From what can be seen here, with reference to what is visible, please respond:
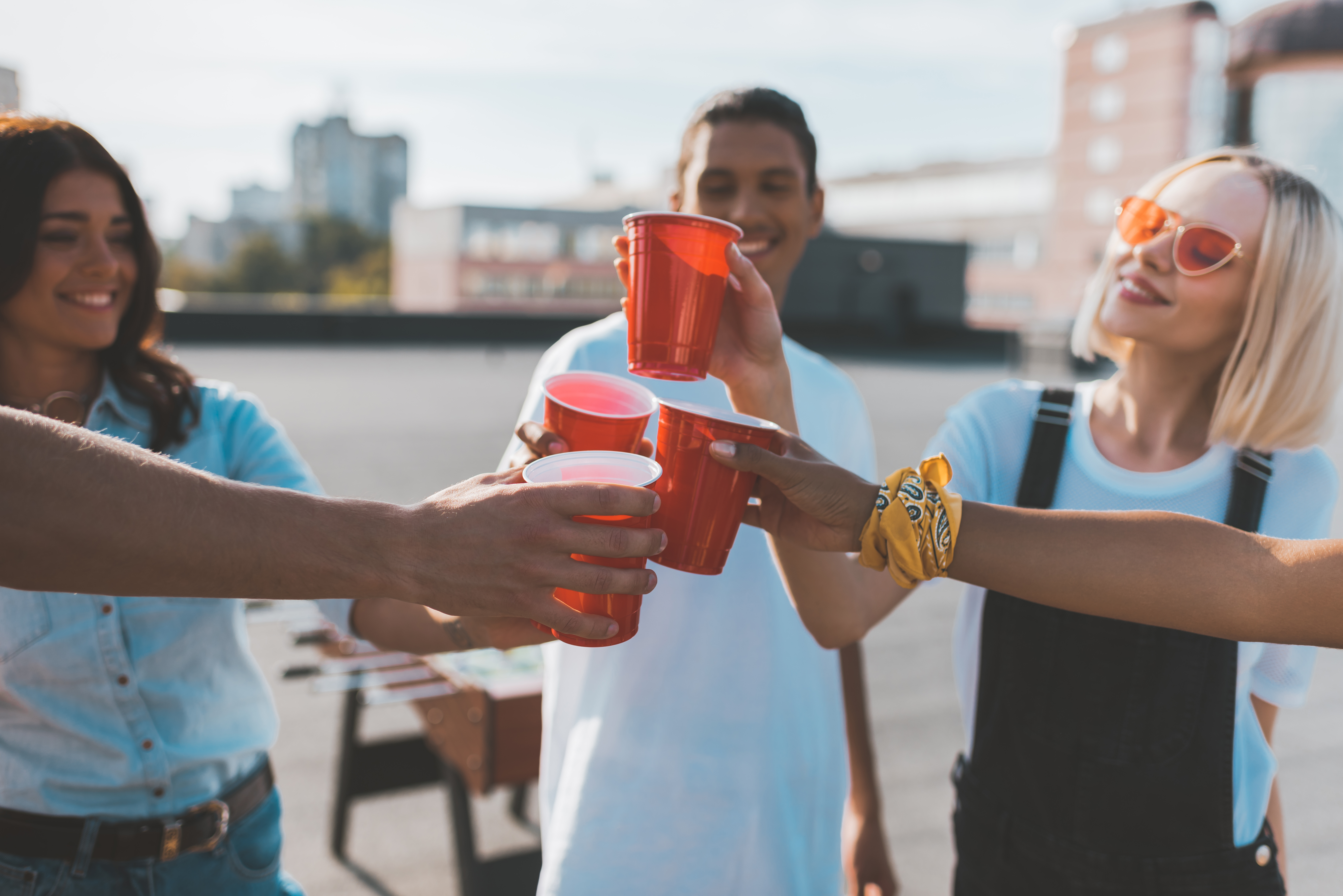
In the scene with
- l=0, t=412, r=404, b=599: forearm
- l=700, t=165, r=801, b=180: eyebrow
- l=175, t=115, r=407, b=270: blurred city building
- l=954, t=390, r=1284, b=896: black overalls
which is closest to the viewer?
l=0, t=412, r=404, b=599: forearm

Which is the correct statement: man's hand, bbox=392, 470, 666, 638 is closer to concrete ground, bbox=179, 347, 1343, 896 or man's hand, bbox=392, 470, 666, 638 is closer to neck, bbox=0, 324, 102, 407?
neck, bbox=0, 324, 102, 407

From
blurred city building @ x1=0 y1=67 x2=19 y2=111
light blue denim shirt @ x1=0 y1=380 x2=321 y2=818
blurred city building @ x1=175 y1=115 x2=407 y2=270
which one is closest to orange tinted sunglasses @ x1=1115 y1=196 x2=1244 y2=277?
light blue denim shirt @ x1=0 y1=380 x2=321 y2=818

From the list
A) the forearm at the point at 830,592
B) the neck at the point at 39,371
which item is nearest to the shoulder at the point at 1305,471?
the forearm at the point at 830,592

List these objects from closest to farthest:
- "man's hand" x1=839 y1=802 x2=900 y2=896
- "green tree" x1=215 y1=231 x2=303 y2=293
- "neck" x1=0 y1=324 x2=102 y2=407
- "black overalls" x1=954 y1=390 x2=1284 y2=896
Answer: "black overalls" x1=954 y1=390 x2=1284 y2=896 → "neck" x1=0 y1=324 x2=102 y2=407 → "man's hand" x1=839 y1=802 x2=900 y2=896 → "green tree" x1=215 y1=231 x2=303 y2=293

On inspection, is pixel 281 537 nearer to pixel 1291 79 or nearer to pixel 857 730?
pixel 857 730

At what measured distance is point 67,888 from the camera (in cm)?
156

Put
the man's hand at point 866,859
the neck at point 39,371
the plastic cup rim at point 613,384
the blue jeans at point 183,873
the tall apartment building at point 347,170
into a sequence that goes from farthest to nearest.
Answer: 1. the tall apartment building at point 347,170
2. the man's hand at point 866,859
3. the neck at point 39,371
4. the blue jeans at point 183,873
5. the plastic cup rim at point 613,384

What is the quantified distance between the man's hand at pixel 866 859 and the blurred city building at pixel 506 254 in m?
55.4

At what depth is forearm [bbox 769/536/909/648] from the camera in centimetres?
162

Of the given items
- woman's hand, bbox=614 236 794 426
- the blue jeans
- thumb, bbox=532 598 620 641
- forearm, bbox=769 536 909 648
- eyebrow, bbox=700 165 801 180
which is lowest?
the blue jeans

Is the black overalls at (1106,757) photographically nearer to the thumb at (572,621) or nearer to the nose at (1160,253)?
the nose at (1160,253)

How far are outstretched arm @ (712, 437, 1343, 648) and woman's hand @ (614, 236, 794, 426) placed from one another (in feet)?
1.02

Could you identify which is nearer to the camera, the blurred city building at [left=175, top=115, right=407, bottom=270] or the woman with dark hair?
the woman with dark hair

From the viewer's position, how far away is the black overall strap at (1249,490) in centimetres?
→ 171
